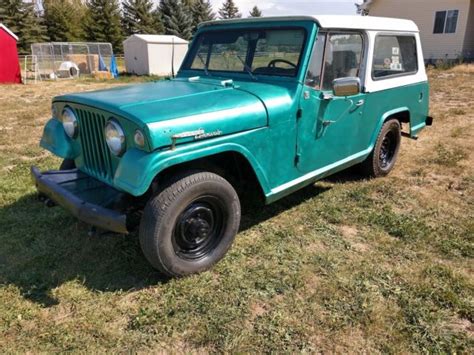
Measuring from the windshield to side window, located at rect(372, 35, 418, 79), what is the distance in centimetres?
119

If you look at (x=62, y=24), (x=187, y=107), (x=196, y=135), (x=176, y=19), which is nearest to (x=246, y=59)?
(x=187, y=107)

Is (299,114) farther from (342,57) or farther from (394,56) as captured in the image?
(394,56)

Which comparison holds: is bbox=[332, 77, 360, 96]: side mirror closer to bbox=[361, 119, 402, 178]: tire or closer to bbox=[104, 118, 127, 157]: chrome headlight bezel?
bbox=[361, 119, 402, 178]: tire

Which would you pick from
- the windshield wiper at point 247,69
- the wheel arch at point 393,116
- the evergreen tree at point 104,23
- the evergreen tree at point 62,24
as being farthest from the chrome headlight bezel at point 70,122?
the evergreen tree at point 62,24

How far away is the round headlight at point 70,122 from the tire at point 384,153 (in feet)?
10.7

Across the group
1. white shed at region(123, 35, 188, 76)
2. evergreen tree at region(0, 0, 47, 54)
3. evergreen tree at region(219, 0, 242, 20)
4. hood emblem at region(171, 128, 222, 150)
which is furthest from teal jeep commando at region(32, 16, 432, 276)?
Answer: evergreen tree at region(219, 0, 242, 20)

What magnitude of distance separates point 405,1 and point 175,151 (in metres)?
21.0

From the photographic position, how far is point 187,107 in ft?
9.11

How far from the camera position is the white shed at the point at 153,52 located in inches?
767

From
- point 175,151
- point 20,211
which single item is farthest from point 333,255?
point 20,211

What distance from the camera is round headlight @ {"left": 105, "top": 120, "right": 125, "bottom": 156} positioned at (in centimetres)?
268

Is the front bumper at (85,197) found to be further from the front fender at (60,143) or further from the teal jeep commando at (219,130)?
the front fender at (60,143)

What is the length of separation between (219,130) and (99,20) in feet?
126

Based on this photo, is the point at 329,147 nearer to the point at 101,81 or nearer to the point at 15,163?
the point at 15,163
